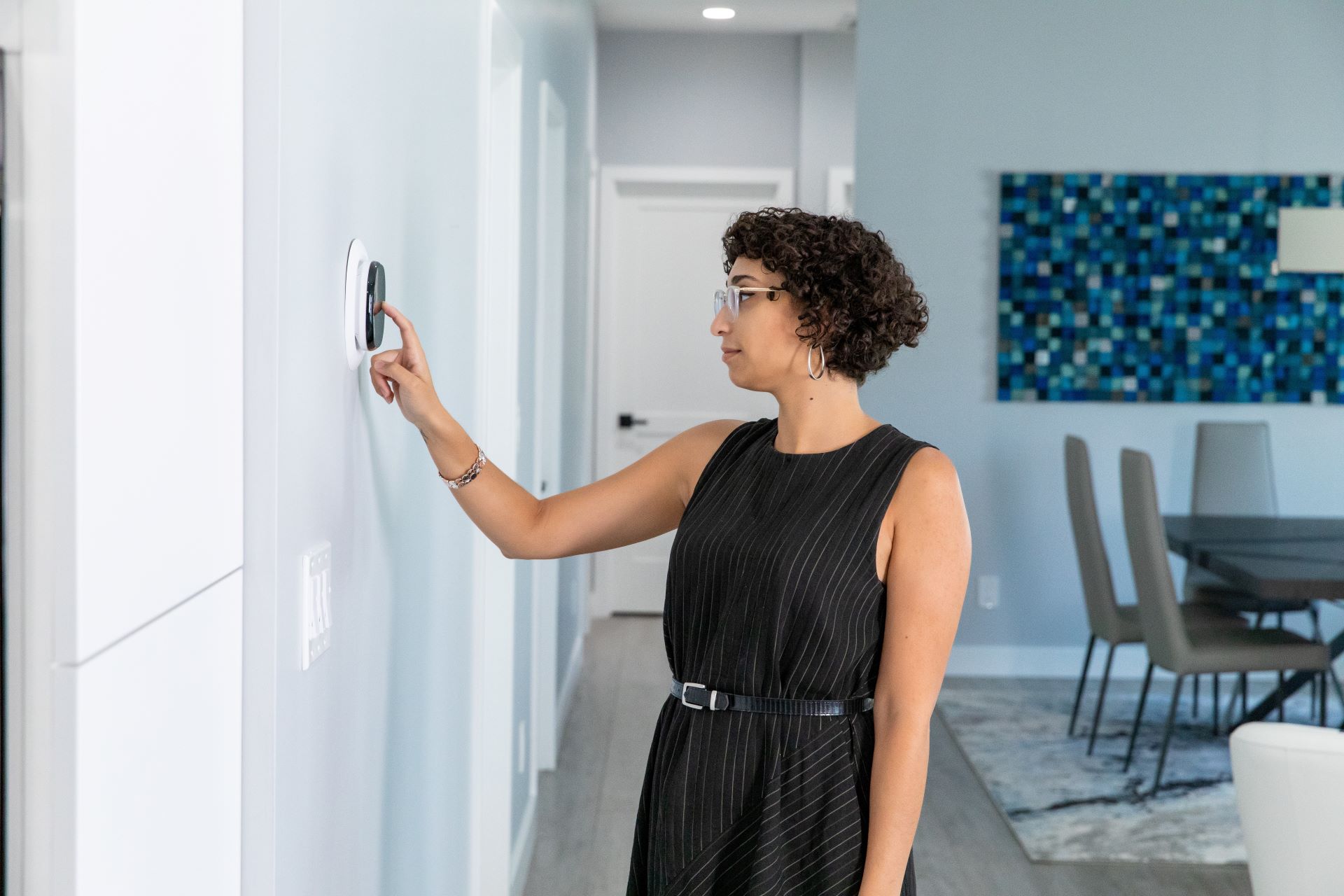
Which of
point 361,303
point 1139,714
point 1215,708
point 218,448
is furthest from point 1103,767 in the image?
point 218,448

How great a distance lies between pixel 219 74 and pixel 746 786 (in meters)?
0.98

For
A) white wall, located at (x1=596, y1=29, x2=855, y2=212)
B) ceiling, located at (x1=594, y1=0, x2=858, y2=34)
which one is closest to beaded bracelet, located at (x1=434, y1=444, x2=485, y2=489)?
ceiling, located at (x1=594, y1=0, x2=858, y2=34)

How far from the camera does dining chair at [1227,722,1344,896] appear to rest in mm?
1657

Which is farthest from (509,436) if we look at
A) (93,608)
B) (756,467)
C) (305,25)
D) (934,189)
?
(934,189)

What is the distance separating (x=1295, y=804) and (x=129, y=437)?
1.60 meters

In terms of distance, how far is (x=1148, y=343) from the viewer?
5098 millimetres

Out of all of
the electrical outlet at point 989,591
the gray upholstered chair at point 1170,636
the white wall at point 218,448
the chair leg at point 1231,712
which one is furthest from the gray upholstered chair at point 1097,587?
the white wall at point 218,448

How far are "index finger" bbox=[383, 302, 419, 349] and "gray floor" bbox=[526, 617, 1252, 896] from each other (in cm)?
205

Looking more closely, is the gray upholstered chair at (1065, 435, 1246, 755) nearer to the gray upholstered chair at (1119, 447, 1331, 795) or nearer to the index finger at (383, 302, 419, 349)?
the gray upholstered chair at (1119, 447, 1331, 795)

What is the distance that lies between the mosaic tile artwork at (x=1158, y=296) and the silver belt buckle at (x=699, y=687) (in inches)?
153

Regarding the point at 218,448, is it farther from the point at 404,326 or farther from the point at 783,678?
the point at 783,678

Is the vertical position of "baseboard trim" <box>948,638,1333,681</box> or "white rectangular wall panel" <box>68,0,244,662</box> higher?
"white rectangular wall panel" <box>68,0,244,662</box>

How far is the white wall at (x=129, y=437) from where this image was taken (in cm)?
72

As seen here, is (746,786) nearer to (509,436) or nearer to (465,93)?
(465,93)
